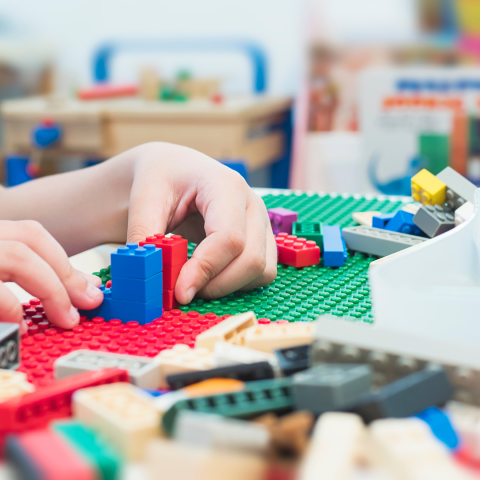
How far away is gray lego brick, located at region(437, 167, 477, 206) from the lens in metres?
0.59

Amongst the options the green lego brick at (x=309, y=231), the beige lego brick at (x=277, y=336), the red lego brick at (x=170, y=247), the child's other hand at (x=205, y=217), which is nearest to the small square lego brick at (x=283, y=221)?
the green lego brick at (x=309, y=231)

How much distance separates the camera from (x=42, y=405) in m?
0.28

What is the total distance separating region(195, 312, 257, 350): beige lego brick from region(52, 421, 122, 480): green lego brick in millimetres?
123

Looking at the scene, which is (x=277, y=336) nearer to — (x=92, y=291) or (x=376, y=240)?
(x=92, y=291)

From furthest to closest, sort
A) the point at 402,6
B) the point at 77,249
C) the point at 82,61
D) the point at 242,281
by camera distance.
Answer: the point at 82,61, the point at 402,6, the point at 77,249, the point at 242,281

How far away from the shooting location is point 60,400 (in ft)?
0.94

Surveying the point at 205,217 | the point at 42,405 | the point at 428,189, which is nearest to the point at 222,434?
→ the point at 42,405

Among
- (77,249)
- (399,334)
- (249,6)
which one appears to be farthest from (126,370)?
(249,6)

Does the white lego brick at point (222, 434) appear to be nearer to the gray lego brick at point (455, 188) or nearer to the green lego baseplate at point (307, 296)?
the green lego baseplate at point (307, 296)

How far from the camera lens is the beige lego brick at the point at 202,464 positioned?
0.20 metres

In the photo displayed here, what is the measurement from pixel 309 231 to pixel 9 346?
A: 1.32ft

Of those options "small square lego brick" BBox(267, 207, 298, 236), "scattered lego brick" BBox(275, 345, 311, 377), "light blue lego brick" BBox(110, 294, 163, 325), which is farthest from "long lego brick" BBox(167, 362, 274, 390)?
"small square lego brick" BBox(267, 207, 298, 236)

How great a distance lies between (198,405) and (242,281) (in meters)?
0.29

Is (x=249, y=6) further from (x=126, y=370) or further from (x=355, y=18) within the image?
(x=126, y=370)
